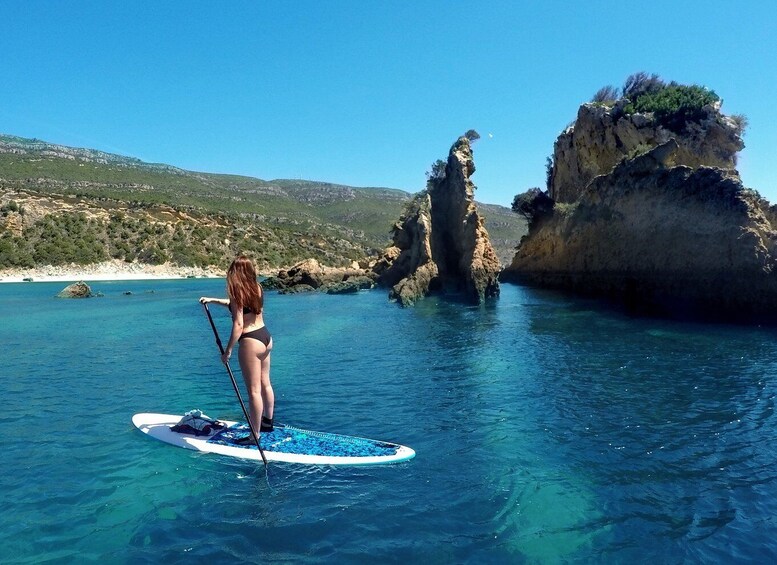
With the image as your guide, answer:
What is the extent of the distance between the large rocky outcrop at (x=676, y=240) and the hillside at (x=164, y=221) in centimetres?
4835

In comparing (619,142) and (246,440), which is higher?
(619,142)

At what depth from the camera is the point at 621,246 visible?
29.9 m

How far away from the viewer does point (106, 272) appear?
2840 inches

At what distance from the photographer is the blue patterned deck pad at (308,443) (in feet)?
27.2

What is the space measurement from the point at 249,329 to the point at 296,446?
2.18 m

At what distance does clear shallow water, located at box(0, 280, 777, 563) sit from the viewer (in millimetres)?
5844

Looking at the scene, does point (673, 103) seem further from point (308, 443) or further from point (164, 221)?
point (164, 221)

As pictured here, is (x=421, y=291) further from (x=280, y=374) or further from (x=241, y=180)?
(x=241, y=180)

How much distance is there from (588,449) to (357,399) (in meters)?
5.32

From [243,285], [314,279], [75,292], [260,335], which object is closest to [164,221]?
[75,292]

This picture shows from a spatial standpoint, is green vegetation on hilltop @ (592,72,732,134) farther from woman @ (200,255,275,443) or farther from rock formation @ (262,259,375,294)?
woman @ (200,255,275,443)

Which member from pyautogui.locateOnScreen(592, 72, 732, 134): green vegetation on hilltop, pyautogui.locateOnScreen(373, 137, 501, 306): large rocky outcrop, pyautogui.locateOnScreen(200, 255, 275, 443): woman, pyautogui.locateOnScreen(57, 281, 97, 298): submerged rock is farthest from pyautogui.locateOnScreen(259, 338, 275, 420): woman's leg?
pyautogui.locateOnScreen(57, 281, 97, 298): submerged rock

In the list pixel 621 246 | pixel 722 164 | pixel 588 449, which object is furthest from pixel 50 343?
pixel 722 164

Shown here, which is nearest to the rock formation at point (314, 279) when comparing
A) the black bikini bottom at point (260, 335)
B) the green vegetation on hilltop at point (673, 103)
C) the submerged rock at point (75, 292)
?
the submerged rock at point (75, 292)
